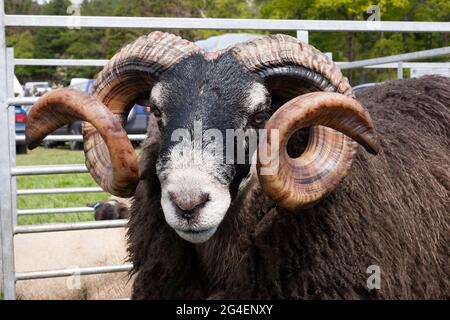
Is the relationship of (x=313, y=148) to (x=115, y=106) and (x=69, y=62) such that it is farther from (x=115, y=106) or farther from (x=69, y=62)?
(x=69, y=62)

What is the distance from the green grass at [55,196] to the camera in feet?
34.4

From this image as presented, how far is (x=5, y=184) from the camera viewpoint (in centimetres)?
535

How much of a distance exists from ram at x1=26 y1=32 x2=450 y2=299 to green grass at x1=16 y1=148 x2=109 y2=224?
6507mm

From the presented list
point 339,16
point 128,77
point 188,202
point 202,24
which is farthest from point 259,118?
point 339,16

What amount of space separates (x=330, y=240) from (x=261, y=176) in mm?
765

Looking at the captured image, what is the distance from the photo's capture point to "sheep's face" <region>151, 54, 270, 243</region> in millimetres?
3068

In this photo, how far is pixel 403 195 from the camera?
389 cm

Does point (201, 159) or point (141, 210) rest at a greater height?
point (201, 159)

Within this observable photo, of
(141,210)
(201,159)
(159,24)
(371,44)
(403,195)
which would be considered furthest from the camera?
(371,44)

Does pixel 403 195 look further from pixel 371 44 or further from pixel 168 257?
pixel 371 44

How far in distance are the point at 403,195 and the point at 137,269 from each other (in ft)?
6.23

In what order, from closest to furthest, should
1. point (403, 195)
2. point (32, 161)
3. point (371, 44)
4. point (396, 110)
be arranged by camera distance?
point (403, 195) → point (396, 110) → point (32, 161) → point (371, 44)

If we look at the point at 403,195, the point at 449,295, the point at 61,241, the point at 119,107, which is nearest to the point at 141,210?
the point at 119,107

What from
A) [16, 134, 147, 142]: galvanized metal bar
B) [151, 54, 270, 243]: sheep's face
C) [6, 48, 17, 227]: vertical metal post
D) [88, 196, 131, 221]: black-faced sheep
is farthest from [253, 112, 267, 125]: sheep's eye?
[88, 196, 131, 221]: black-faced sheep
